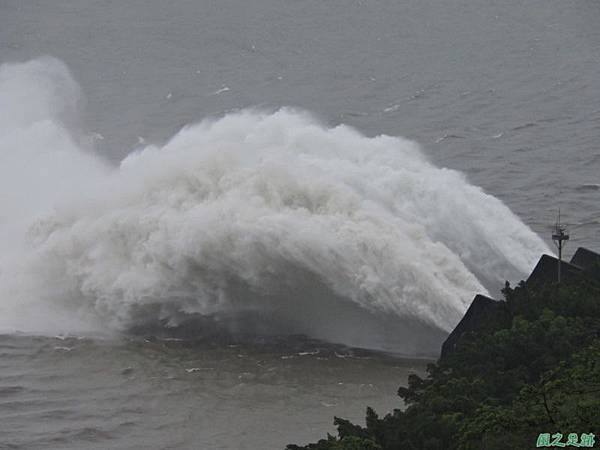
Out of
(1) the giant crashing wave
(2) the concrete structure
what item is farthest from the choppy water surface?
(2) the concrete structure

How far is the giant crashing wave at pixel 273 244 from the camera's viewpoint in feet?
142

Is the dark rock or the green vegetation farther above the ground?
the dark rock

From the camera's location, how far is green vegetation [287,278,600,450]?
25.6 meters

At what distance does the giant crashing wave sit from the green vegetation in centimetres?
672

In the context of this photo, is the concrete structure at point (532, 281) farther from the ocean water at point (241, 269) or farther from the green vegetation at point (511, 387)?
the ocean water at point (241, 269)

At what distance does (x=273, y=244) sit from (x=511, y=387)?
14.8 meters

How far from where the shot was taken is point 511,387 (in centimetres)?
3059

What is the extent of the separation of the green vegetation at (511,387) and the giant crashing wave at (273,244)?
672 centimetres

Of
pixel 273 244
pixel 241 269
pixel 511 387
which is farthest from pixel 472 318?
pixel 241 269

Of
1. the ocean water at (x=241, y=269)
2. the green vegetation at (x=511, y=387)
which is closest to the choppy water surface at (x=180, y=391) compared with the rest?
the ocean water at (x=241, y=269)

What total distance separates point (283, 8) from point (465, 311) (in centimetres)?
7412

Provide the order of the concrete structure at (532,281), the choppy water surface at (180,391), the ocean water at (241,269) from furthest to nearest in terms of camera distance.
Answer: the ocean water at (241,269) < the concrete structure at (532,281) < the choppy water surface at (180,391)

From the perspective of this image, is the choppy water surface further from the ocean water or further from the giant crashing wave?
the giant crashing wave

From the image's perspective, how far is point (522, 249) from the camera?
45.1m
